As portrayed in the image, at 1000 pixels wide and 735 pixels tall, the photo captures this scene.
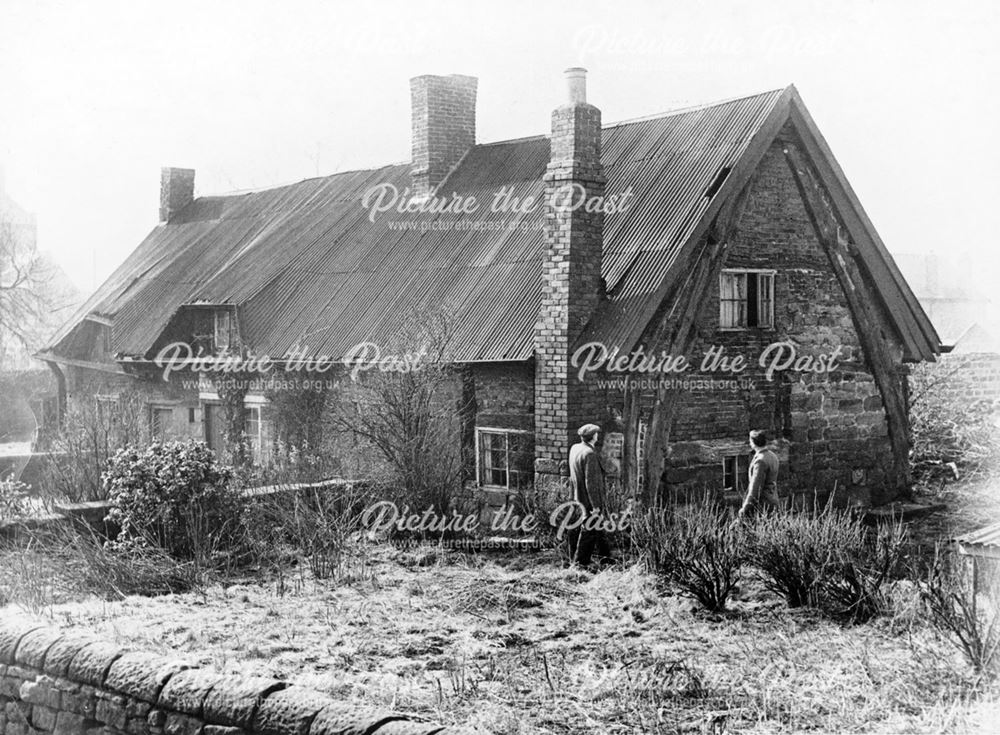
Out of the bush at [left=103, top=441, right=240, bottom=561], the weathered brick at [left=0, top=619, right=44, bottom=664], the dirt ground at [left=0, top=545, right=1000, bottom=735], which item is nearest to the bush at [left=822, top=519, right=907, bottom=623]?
the dirt ground at [left=0, top=545, right=1000, bottom=735]

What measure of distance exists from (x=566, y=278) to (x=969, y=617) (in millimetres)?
7956

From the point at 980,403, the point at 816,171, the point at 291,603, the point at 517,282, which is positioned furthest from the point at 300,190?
the point at 291,603

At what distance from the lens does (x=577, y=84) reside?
14320 mm

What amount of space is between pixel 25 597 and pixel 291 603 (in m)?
2.28

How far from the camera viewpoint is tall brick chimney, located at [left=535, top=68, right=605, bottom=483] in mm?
13922

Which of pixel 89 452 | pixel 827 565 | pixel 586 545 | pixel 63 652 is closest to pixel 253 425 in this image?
pixel 89 452

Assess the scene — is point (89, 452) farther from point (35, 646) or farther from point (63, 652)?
point (63, 652)

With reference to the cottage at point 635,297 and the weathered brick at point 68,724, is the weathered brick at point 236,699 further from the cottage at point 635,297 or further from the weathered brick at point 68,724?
the cottage at point 635,297

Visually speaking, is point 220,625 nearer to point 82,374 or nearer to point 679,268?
point 679,268

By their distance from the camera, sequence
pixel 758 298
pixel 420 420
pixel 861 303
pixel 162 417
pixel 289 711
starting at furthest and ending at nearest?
pixel 162 417
pixel 861 303
pixel 758 298
pixel 420 420
pixel 289 711

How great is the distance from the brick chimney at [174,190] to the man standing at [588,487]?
2120 cm

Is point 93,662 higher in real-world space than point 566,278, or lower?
lower

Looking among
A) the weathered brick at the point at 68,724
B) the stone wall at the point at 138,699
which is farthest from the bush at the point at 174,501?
the weathered brick at the point at 68,724

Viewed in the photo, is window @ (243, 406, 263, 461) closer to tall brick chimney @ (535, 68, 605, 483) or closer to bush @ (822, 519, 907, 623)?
tall brick chimney @ (535, 68, 605, 483)
